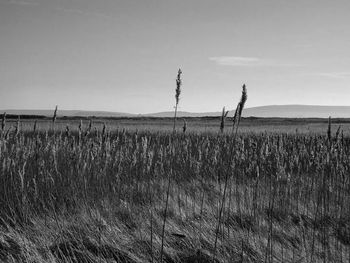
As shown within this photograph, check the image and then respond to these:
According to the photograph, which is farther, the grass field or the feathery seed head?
the grass field

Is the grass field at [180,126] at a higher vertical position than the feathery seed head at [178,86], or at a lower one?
lower

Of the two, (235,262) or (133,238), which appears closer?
(235,262)

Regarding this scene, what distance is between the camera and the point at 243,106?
2.17 meters

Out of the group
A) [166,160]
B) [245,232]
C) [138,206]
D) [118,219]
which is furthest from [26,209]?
[166,160]

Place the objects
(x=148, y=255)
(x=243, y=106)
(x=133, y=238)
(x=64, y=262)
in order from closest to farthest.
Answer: (x=243, y=106)
(x=64, y=262)
(x=148, y=255)
(x=133, y=238)

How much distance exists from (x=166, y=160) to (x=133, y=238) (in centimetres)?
443

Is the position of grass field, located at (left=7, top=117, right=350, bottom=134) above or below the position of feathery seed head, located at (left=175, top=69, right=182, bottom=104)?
below

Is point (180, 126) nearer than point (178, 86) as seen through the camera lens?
No

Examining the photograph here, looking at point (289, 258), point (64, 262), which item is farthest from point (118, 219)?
point (289, 258)

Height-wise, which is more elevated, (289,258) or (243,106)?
(243,106)

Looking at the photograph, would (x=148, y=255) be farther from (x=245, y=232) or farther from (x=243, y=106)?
(x=243, y=106)

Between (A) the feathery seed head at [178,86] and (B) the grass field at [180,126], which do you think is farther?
(B) the grass field at [180,126]

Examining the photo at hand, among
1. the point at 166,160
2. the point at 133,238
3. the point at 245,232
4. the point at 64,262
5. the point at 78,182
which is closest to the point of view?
the point at 64,262

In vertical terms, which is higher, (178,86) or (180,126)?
(178,86)
